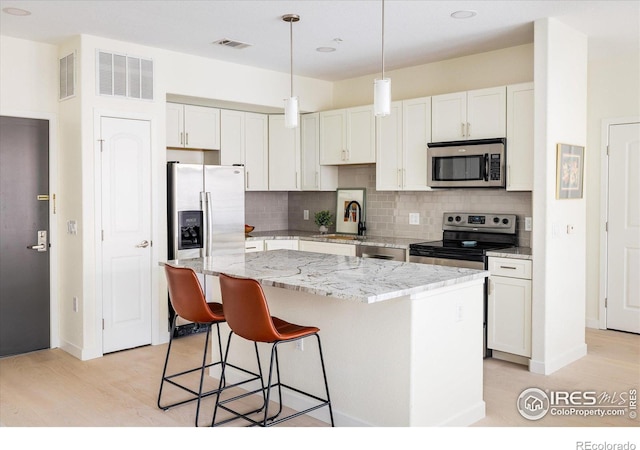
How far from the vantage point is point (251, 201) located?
22.2 ft

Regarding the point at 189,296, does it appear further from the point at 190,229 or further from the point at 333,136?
the point at 333,136

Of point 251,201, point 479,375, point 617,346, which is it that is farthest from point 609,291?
point 251,201

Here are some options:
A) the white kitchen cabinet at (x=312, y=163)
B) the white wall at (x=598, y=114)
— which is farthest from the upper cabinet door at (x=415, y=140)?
the white wall at (x=598, y=114)

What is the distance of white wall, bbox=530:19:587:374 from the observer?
434 centimetres

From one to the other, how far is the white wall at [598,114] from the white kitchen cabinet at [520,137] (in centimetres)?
144

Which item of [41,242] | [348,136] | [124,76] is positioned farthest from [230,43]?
[41,242]

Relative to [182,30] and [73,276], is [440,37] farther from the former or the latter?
[73,276]

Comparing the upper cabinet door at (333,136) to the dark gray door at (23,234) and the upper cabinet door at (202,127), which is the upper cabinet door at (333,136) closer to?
the upper cabinet door at (202,127)

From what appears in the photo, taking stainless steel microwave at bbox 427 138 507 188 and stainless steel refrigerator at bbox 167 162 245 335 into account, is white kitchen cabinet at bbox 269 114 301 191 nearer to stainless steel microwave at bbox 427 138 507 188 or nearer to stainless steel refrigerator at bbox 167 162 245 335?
stainless steel refrigerator at bbox 167 162 245 335

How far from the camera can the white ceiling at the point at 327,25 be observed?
4023 mm

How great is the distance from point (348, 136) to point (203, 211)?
5.62 ft

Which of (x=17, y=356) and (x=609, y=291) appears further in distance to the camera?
(x=609, y=291)

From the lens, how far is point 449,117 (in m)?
5.17

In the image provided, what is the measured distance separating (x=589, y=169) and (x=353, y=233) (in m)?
2.44
